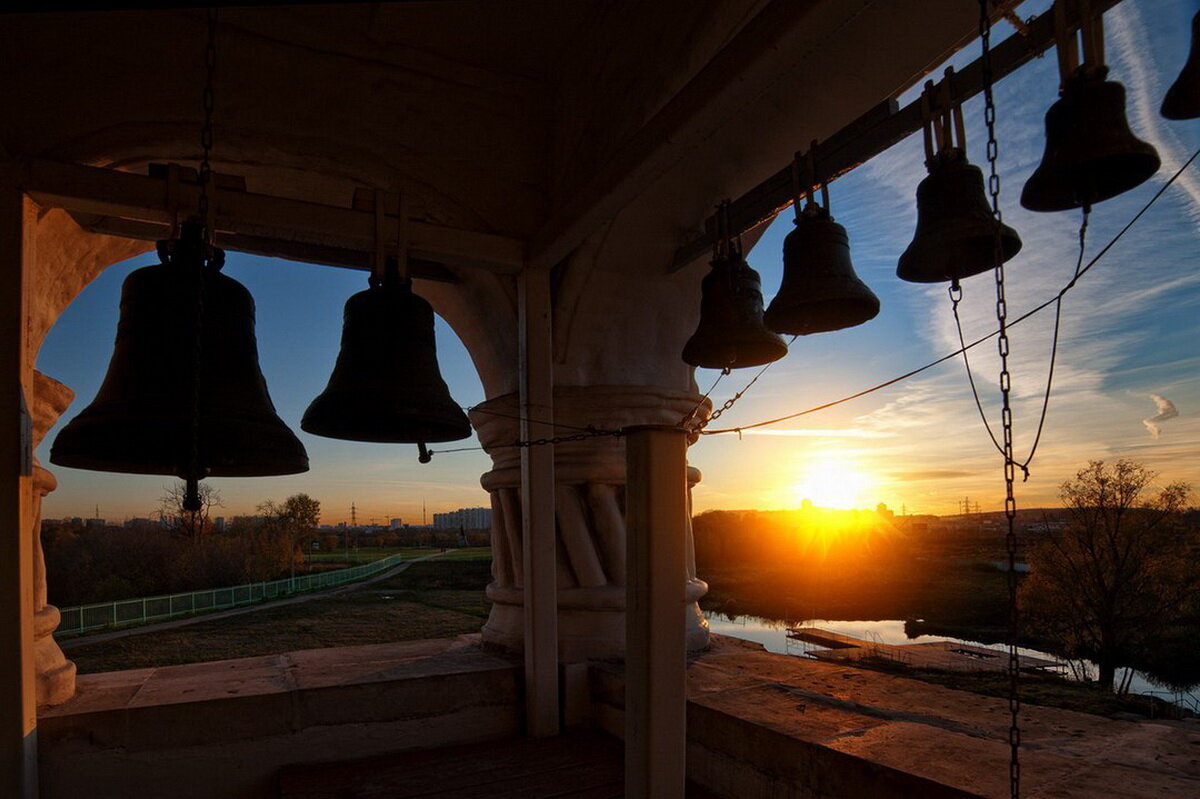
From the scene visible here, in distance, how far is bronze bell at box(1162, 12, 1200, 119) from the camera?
146 centimetres

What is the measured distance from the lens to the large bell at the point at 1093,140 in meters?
1.62

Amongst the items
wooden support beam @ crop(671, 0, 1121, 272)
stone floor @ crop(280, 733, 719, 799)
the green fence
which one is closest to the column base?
stone floor @ crop(280, 733, 719, 799)

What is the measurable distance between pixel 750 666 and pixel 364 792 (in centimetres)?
170

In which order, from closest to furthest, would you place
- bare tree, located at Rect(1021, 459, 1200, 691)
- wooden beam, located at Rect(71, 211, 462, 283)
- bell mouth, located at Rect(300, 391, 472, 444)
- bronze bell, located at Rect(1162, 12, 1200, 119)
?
bronze bell, located at Rect(1162, 12, 1200, 119) < bell mouth, located at Rect(300, 391, 472, 444) < wooden beam, located at Rect(71, 211, 462, 283) < bare tree, located at Rect(1021, 459, 1200, 691)

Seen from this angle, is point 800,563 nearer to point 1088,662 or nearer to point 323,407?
point 1088,662

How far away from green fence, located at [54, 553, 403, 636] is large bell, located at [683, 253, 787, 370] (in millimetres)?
8489

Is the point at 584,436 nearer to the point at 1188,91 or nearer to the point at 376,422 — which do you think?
the point at 376,422

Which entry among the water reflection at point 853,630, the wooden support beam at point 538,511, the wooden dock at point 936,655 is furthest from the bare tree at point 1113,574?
the wooden support beam at point 538,511

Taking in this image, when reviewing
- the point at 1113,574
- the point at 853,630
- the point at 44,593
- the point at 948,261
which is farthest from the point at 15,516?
the point at 853,630

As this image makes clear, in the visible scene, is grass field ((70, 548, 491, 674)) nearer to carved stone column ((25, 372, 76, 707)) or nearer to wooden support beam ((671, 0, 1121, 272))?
carved stone column ((25, 372, 76, 707))

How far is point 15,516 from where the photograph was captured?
98.3 inches

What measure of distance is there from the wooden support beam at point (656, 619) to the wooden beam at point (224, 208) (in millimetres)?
1490

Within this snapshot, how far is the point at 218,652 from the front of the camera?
Result: 433cm

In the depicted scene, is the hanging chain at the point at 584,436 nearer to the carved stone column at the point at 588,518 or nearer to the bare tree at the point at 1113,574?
the carved stone column at the point at 588,518
